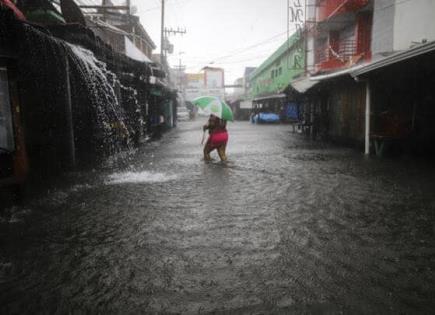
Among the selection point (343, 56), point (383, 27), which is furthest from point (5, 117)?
point (343, 56)

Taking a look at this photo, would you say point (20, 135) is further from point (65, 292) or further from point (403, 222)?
point (403, 222)

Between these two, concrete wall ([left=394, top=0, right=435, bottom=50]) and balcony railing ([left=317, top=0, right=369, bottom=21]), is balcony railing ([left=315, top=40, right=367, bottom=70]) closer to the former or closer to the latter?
balcony railing ([left=317, top=0, right=369, bottom=21])

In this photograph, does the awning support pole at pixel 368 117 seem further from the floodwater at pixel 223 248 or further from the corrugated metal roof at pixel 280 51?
the corrugated metal roof at pixel 280 51

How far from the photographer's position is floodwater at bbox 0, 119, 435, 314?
3127mm

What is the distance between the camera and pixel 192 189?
7.61m

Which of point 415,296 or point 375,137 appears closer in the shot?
point 415,296

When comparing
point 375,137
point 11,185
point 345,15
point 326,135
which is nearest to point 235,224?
point 11,185

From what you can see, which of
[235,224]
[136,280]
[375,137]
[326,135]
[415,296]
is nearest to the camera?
[415,296]

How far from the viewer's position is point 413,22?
15859 millimetres

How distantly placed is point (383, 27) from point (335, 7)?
458cm

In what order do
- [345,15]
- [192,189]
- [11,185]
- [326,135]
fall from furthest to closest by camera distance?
[345,15], [326,135], [192,189], [11,185]

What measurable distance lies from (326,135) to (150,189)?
1503 cm

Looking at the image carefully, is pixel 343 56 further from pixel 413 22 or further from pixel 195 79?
pixel 195 79

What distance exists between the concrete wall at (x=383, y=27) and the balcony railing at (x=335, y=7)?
1.08m
